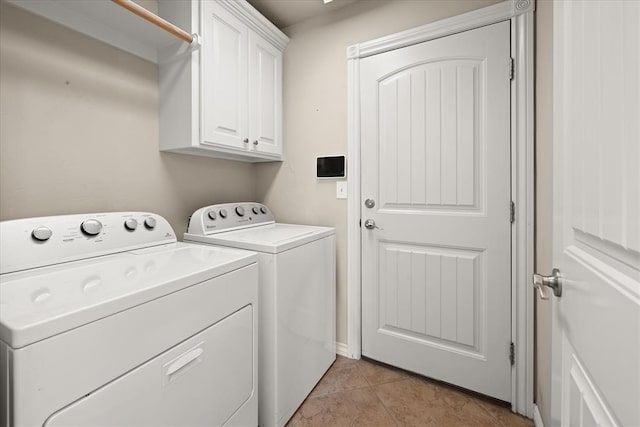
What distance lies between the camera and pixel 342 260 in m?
2.01

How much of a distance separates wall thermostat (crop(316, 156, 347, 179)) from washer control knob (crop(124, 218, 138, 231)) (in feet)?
3.86

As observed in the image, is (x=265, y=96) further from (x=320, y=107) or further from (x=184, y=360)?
(x=184, y=360)

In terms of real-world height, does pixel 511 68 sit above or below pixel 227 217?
above

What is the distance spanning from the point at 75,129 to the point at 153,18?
62 cm

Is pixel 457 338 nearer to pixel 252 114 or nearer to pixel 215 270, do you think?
pixel 215 270

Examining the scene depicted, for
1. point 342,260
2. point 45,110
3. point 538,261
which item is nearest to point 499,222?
point 538,261

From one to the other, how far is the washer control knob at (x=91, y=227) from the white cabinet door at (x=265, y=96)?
0.96 meters

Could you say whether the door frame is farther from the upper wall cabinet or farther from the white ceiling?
the upper wall cabinet

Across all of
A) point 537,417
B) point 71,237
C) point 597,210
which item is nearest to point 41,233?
point 71,237

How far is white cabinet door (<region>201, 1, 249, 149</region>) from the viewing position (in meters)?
1.54

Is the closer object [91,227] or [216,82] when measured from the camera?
[91,227]

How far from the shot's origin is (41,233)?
3.43 feet

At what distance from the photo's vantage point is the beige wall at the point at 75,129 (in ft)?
3.72

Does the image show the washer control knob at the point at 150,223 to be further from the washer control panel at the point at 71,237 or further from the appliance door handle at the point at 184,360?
the appliance door handle at the point at 184,360
